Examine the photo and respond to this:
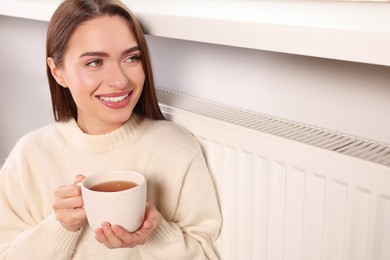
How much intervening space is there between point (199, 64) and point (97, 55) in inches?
11.4

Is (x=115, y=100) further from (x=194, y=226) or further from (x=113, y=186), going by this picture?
(x=194, y=226)

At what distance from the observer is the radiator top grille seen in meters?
0.76

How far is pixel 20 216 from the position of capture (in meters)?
1.03

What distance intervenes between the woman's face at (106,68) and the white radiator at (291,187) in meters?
0.13

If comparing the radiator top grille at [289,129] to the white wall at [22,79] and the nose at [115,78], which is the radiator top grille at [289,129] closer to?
the nose at [115,78]

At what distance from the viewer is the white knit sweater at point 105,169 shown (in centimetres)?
96

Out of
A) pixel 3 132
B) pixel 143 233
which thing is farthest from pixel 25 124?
pixel 143 233

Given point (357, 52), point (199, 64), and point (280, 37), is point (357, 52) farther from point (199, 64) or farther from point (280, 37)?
point (199, 64)

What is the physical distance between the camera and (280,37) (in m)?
0.72

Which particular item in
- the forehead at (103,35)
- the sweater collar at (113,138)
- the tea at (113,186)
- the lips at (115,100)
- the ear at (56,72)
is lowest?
the tea at (113,186)

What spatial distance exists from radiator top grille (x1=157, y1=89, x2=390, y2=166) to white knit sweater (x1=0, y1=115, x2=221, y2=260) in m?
0.08

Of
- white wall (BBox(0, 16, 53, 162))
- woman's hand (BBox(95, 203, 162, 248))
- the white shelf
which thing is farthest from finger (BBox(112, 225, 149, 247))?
white wall (BBox(0, 16, 53, 162))

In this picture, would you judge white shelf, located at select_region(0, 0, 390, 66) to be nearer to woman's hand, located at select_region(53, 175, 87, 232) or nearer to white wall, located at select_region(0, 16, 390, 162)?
white wall, located at select_region(0, 16, 390, 162)

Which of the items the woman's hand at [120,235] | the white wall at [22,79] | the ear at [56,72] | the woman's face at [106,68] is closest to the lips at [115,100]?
the woman's face at [106,68]
